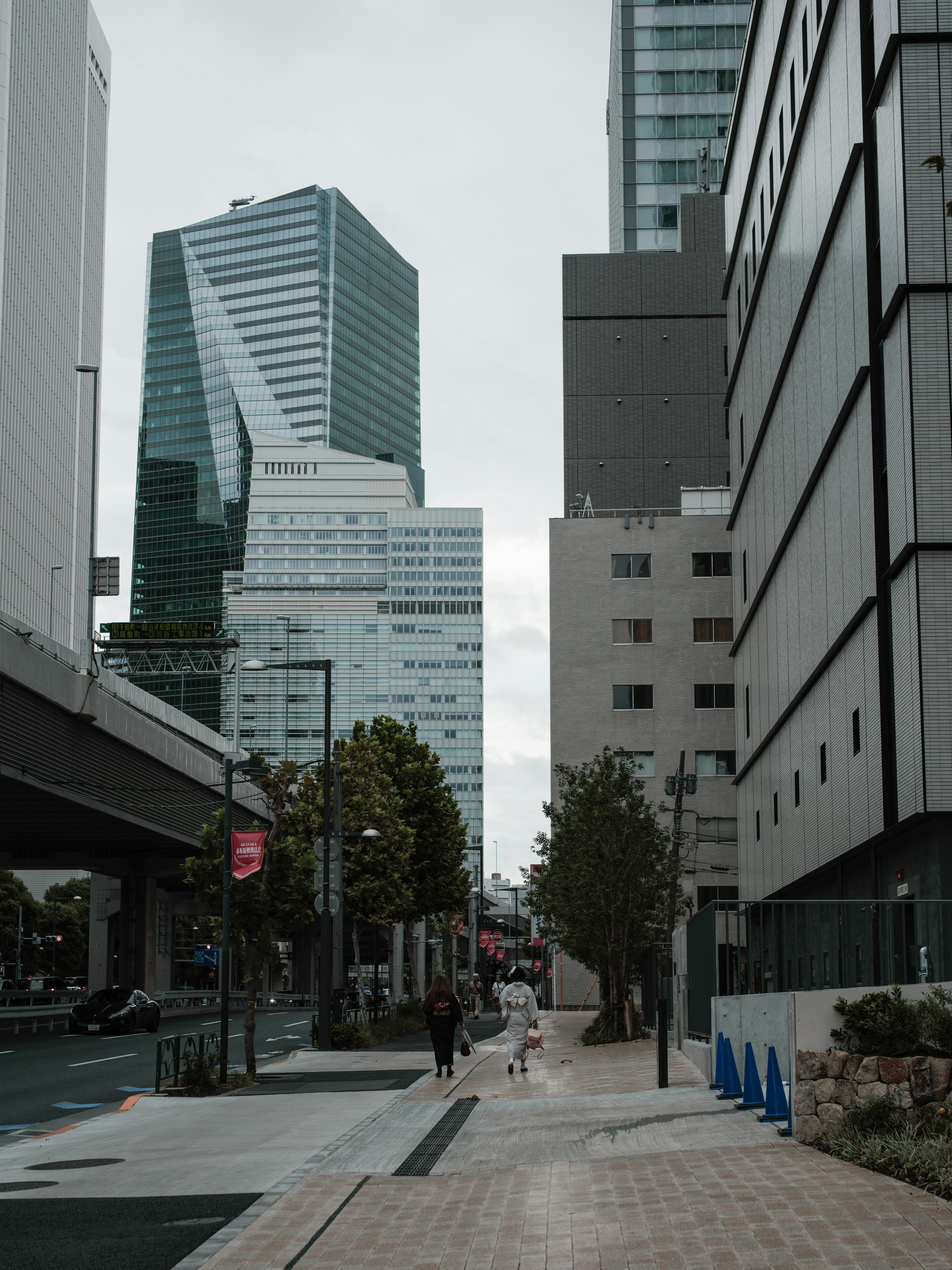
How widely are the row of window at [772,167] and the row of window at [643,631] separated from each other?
18826 mm

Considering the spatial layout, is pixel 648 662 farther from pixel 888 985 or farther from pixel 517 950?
pixel 888 985

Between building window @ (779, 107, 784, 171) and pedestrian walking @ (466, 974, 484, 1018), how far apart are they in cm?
3726

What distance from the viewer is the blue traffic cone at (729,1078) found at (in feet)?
49.6

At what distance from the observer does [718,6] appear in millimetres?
98188

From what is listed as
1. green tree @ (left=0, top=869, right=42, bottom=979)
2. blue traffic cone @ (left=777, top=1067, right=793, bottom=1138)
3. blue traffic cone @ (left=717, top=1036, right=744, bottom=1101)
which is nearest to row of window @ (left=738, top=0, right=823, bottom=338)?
blue traffic cone @ (left=717, top=1036, right=744, bottom=1101)

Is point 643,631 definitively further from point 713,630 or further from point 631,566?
point 713,630

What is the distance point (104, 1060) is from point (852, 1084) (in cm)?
2354

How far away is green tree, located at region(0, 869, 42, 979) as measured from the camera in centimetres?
10294

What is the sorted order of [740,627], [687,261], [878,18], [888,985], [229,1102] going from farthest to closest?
[687,261] → [740,627] → [878,18] → [229,1102] → [888,985]

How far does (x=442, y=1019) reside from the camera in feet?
72.2

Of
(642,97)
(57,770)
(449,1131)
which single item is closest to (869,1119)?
(449,1131)

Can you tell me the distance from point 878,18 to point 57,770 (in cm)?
3183

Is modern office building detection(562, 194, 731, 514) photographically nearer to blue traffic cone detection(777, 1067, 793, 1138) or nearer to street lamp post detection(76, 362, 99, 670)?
street lamp post detection(76, 362, 99, 670)

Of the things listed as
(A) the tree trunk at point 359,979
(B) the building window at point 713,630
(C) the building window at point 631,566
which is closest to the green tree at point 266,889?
(A) the tree trunk at point 359,979
